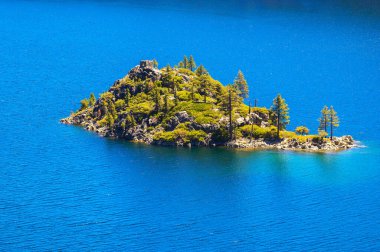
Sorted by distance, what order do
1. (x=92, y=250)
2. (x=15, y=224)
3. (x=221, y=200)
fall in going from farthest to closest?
1. (x=221, y=200)
2. (x=15, y=224)
3. (x=92, y=250)

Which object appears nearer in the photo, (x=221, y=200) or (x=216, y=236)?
(x=216, y=236)

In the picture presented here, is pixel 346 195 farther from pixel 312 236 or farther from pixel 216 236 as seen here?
pixel 216 236

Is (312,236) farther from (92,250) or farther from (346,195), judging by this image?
(92,250)

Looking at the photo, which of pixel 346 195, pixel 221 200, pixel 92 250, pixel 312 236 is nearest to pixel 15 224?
pixel 92 250

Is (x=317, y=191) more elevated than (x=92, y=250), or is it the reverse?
(x=317, y=191)

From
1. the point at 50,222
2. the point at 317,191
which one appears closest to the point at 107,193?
the point at 50,222

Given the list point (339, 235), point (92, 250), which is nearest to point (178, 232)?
point (92, 250)

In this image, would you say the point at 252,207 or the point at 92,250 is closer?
the point at 92,250

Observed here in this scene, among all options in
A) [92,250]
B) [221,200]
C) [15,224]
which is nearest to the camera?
[92,250]

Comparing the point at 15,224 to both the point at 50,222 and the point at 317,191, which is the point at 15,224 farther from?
the point at 317,191
